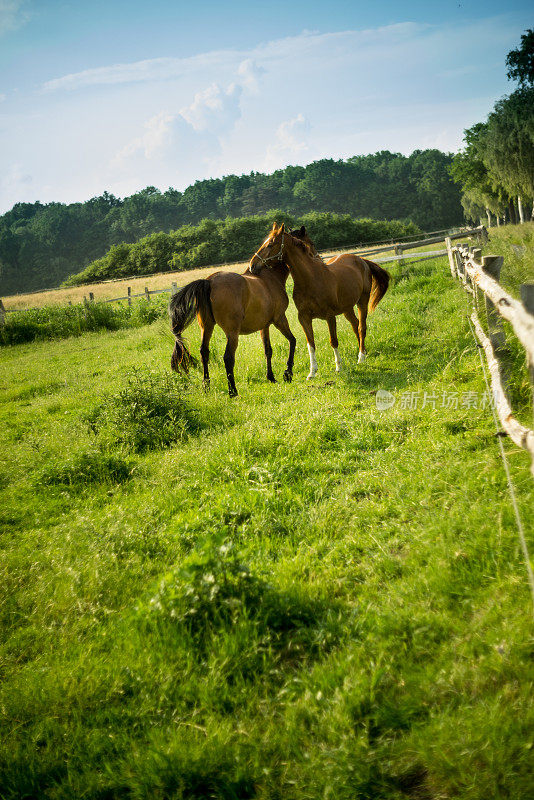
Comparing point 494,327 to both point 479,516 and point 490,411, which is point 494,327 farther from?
point 479,516

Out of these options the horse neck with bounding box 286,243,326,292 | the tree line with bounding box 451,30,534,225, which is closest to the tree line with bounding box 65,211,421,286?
the tree line with bounding box 451,30,534,225

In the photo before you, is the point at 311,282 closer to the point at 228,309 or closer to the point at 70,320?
the point at 228,309

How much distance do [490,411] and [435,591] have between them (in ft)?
7.99

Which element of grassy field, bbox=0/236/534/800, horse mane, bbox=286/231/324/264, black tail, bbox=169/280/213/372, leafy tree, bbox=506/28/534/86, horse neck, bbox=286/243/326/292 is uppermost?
leafy tree, bbox=506/28/534/86

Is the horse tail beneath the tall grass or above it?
beneath

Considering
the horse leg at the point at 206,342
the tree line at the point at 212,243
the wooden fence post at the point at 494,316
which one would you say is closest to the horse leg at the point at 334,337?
the horse leg at the point at 206,342

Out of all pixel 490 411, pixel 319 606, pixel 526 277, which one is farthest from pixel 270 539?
pixel 526 277

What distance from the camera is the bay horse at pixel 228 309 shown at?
6980 mm

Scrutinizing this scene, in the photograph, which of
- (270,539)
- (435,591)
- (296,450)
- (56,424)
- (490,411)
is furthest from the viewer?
(56,424)

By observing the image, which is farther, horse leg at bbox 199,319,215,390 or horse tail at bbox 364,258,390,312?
horse tail at bbox 364,258,390,312

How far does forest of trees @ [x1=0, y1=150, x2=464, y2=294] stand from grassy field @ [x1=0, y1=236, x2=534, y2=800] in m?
93.0

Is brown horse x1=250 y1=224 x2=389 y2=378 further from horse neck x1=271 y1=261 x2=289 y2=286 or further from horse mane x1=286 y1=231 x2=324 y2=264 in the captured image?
horse neck x1=271 y1=261 x2=289 y2=286

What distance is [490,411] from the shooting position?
426 cm

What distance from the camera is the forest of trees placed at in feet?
300
